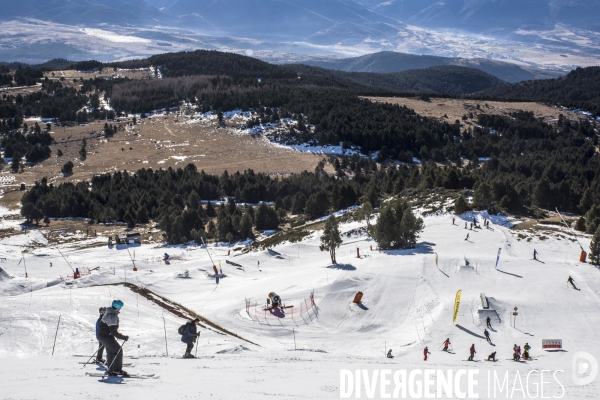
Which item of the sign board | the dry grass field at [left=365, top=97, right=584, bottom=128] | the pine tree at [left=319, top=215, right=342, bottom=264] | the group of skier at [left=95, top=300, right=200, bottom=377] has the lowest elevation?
the sign board

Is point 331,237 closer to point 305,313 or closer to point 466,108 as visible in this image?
point 305,313

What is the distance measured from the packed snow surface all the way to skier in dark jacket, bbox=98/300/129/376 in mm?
437

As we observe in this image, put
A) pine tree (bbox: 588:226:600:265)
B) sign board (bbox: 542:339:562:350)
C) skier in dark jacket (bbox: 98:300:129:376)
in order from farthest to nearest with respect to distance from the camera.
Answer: pine tree (bbox: 588:226:600:265) → sign board (bbox: 542:339:562:350) → skier in dark jacket (bbox: 98:300:129:376)

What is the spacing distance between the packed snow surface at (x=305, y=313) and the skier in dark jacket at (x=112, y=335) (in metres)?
0.44

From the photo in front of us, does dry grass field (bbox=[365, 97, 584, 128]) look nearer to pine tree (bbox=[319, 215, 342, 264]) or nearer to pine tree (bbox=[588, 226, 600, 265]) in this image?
pine tree (bbox=[588, 226, 600, 265])

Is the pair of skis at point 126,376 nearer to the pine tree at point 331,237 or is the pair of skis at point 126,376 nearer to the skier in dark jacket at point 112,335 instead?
the skier in dark jacket at point 112,335

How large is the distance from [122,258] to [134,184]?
1530 inches

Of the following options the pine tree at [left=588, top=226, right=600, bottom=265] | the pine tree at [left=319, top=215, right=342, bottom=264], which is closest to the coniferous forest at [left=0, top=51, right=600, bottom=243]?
the pine tree at [left=588, top=226, right=600, bottom=265]

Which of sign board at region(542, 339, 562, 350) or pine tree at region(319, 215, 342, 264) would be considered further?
pine tree at region(319, 215, 342, 264)

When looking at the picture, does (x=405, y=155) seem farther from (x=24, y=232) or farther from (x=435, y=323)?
(x=435, y=323)

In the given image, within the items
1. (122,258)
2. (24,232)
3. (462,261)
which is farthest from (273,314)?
(24,232)

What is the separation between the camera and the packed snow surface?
Answer: 15719mm

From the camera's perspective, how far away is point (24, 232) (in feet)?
228

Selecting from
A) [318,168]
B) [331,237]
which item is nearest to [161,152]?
[318,168]
